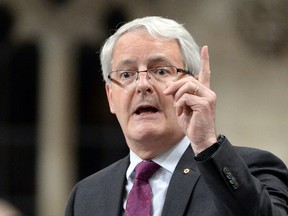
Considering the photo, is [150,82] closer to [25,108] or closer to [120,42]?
[120,42]

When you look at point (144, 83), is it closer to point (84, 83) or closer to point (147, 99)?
point (147, 99)

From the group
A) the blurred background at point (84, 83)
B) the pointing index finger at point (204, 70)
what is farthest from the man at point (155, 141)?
the blurred background at point (84, 83)

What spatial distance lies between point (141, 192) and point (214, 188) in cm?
54

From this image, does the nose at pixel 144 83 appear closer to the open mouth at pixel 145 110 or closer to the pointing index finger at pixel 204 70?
the open mouth at pixel 145 110

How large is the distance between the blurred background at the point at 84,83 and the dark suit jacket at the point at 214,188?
7.00m

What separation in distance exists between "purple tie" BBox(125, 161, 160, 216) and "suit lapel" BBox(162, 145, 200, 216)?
0.10 m

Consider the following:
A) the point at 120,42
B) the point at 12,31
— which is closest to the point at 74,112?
the point at 12,31

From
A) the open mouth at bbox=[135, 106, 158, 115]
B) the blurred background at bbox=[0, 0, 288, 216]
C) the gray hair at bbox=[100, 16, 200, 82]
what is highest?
the gray hair at bbox=[100, 16, 200, 82]

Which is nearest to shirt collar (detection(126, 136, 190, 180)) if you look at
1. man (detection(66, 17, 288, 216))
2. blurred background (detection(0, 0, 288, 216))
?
man (detection(66, 17, 288, 216))

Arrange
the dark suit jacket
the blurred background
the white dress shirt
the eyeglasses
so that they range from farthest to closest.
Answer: the blurred background → the eyeglasses → the white dress shirt → the dark suit jacket

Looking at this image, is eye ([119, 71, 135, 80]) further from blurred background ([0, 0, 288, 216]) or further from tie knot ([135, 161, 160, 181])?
blurred background ([0, 0, 288, 216])

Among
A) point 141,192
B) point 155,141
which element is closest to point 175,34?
point 155,141

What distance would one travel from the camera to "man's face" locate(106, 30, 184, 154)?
4191 mm

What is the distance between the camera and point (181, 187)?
404cm
